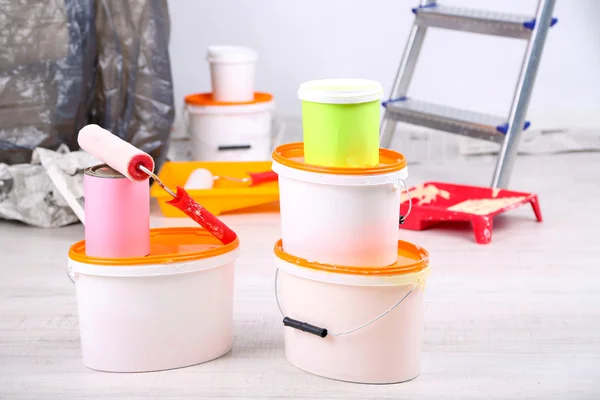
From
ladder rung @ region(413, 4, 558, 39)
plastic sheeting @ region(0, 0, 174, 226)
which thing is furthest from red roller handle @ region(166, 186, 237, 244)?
ladder rung @ region(413, 4, 558, 39)

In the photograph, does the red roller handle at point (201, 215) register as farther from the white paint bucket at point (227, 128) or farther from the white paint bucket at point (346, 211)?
the white paint bucket at point (227, 128)

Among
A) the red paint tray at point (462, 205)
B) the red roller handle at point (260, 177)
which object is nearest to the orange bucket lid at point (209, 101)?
the red roller handle at point (260, 177)

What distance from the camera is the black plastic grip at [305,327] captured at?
1.47m

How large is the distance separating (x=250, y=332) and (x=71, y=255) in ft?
1.22

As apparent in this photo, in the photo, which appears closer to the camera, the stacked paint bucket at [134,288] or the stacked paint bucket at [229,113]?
the stacked paint bucket at [134,288]

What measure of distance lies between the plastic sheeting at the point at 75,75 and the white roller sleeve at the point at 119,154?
0.95 m

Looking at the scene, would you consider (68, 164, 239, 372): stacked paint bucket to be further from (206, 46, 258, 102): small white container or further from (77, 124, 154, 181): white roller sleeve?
(206, 46, 258, 102): small white container

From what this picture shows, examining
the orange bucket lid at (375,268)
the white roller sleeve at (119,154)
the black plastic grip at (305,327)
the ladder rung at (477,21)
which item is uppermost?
the ladder rung at (477,21)

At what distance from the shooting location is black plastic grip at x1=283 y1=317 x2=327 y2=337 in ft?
4.81

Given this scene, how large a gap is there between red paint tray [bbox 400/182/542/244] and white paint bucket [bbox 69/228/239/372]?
90cm

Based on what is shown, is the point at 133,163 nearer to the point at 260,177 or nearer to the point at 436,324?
the point at 436,324

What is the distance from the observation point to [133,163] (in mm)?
1459

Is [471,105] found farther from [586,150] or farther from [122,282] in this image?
[122,282]

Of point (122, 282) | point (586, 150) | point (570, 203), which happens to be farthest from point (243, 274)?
point (586, 150)
